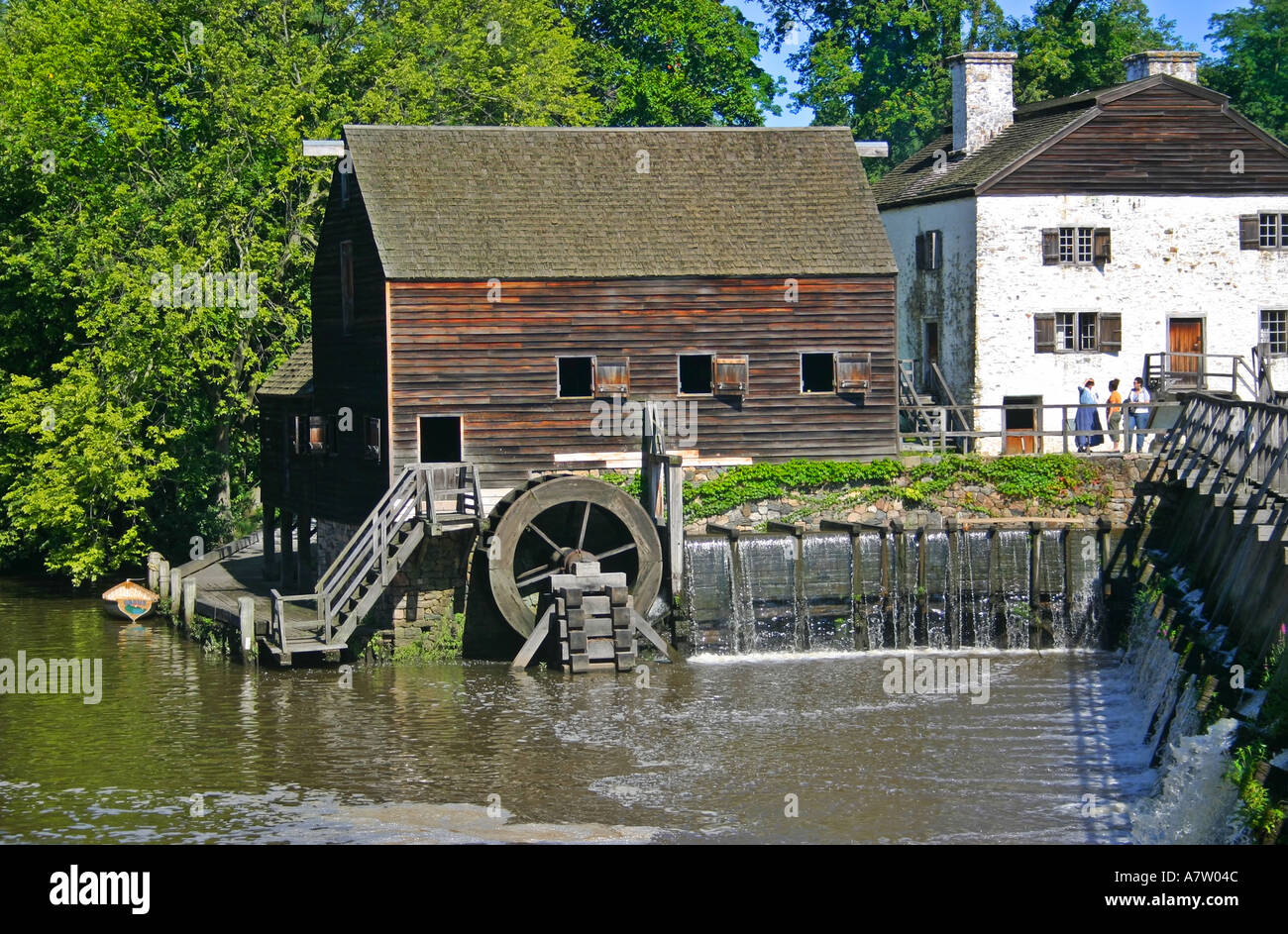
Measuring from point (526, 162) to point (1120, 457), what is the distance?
12.6 m

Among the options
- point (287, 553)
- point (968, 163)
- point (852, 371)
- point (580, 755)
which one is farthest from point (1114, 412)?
point (580, 755)

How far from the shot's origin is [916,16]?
56500 mm

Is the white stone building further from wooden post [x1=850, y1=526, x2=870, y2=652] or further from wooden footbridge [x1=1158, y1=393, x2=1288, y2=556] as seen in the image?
wooden post [x1=850, y1=526, x2=870, y2=652]

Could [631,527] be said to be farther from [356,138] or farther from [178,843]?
[178,843]

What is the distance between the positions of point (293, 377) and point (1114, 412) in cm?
1685

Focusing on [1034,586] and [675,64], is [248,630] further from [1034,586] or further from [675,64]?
[675,64]

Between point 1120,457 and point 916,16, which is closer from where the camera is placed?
point 1120,457

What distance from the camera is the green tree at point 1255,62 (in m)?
56.1

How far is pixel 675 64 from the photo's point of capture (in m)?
55.0

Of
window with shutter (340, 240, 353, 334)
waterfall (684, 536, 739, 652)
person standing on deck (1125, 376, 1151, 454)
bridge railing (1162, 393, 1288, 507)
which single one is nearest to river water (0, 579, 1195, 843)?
waterfall (684, 536, 739, 652)

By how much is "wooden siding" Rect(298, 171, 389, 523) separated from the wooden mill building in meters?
0.06
